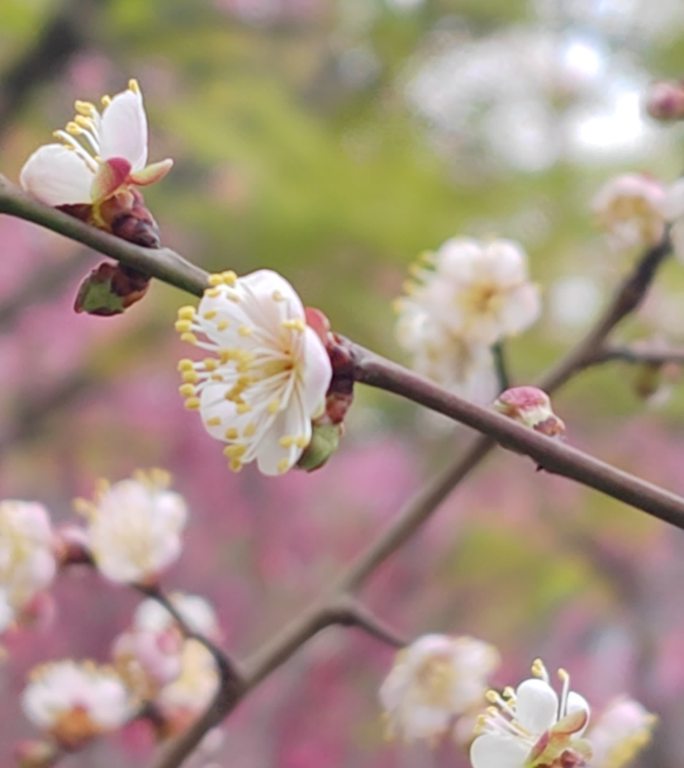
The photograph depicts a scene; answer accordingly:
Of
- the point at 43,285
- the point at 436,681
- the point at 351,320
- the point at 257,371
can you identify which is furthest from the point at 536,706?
the point at 43,285

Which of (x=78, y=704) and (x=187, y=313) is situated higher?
(x=187, y=313)

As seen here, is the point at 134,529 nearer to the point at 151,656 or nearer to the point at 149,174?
the point at 151,656

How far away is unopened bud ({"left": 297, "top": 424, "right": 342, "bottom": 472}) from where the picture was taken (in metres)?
0.31

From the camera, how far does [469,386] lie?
1.79 feet

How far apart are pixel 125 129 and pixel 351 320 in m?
1.22

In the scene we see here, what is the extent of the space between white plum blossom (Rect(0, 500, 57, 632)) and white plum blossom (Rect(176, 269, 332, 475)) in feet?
0.61

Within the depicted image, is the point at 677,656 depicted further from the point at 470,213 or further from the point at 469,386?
the point at 469,386

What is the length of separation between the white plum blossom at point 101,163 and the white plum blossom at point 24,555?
0.70 feet

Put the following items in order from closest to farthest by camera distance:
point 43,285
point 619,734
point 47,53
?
point 619,734
point 47,53
point 43,285

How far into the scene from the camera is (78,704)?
54cm

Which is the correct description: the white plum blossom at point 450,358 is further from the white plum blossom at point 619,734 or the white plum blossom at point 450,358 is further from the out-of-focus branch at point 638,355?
the white plum blossom at point 619,734

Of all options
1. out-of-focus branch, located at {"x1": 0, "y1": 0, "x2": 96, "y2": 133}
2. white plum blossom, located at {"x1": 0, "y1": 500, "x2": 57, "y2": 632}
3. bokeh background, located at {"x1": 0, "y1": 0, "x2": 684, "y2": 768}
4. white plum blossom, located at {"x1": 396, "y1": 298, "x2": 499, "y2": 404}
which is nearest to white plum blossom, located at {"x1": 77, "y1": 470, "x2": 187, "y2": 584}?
white plum blossom, located at {"x1": 0, "y1": 500, "x2": 57, "y2": 632}

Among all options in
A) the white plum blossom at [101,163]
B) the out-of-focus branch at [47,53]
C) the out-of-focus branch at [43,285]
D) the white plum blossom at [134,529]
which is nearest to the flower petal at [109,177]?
the white plum blossom at [101,163]

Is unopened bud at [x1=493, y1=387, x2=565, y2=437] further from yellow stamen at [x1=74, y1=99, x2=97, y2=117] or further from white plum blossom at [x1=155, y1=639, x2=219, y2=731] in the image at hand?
white plum blossom at [x1=155, y1=639, x2=219, y2=731]
